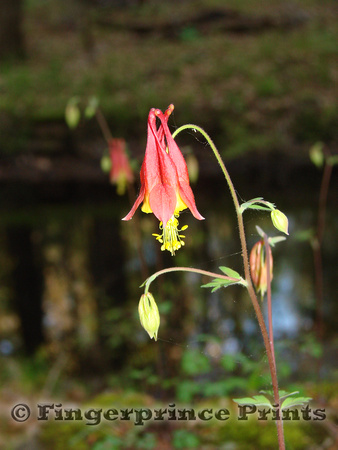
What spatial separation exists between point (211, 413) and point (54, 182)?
726cm

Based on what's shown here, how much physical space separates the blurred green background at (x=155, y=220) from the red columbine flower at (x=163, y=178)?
3.28 ft

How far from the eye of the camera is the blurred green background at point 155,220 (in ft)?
11.4

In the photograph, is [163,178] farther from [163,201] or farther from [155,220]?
[155,220]

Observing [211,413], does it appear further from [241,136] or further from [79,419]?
[241,136]

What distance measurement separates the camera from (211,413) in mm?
3230

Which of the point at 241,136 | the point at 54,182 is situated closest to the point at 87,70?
the point at 54,182

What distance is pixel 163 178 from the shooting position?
4.75ft
